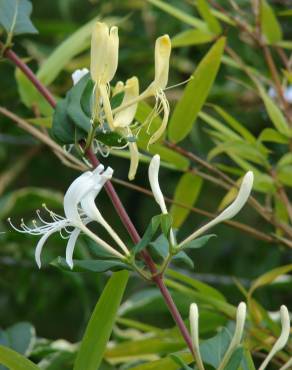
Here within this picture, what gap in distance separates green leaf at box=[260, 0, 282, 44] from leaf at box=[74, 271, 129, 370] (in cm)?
43

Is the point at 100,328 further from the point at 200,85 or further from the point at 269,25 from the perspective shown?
the point at 269,25

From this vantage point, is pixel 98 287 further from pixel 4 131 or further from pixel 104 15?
pixel 104 15

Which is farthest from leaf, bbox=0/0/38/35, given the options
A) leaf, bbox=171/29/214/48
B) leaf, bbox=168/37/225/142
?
leaf, bbox=171/29/214/48

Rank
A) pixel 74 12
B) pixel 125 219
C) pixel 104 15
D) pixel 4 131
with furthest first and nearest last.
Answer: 1. pixel 74 12
2. pixel 104 15
3. pixel 4 131
4. pixel 125 219

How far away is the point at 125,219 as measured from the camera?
52 cm

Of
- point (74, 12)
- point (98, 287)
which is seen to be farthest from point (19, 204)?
point (74, 12)

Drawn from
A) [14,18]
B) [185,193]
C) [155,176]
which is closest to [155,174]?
[155,176]

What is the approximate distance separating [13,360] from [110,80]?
0.56 feet

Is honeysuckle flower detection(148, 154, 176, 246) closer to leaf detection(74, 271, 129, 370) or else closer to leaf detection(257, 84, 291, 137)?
leaf detection(74, 271, 129, 370)

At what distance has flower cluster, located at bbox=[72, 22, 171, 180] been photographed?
49cm

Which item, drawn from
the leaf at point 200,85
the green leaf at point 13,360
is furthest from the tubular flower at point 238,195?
the leaf at point 200,85

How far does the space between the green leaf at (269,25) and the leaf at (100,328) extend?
1.42ft

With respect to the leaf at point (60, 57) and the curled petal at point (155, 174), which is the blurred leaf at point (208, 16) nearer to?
the leaf at point (60, 57)

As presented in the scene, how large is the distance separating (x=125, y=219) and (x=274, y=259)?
87 centimetres
